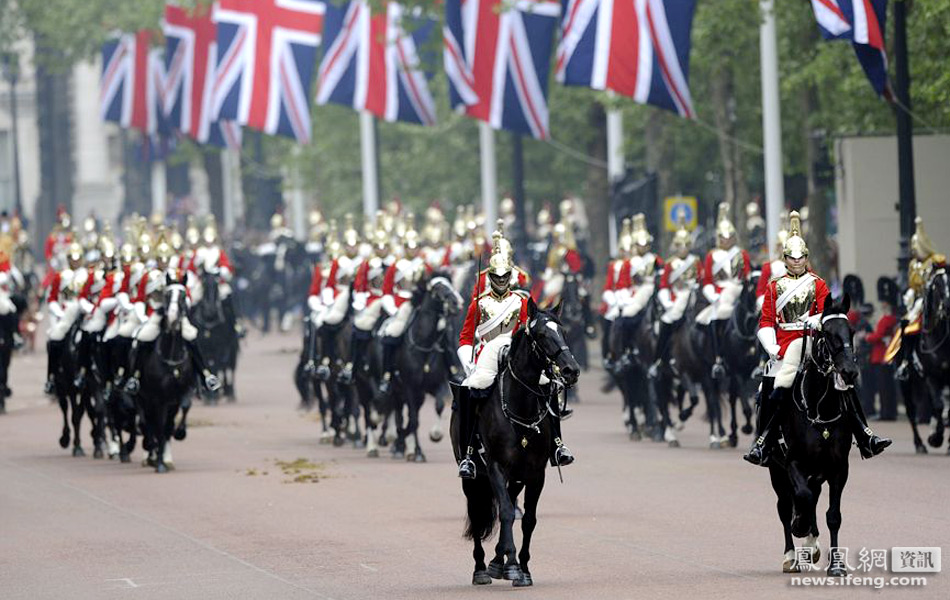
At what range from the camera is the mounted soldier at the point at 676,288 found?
2617 centimetres

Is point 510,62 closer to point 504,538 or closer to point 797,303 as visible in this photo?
point 797,303

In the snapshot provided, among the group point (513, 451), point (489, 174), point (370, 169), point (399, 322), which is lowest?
point (513, 451)

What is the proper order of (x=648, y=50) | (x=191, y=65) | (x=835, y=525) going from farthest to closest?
(x=191, y=65), (x=648, y=50), (x=835, y=525)

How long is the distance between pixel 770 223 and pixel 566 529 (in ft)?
51.7

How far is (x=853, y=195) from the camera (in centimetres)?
3167

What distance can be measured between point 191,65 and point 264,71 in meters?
6.69

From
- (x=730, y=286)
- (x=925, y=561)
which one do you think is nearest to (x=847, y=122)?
(x=730, y=286)

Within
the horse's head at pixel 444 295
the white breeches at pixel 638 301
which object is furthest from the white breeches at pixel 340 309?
the white breeches at pixel 638 301

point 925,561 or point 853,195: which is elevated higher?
point 853,195

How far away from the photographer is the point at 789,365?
621 inches

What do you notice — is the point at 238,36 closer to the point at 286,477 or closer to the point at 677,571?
the point at 286,477

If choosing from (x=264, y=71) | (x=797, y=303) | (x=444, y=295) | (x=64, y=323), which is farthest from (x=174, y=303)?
(x=264, y=71)

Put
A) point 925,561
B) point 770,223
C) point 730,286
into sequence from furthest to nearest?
point 770,223
point 730,286
point 925,561

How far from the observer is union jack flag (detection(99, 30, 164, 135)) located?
185ft
